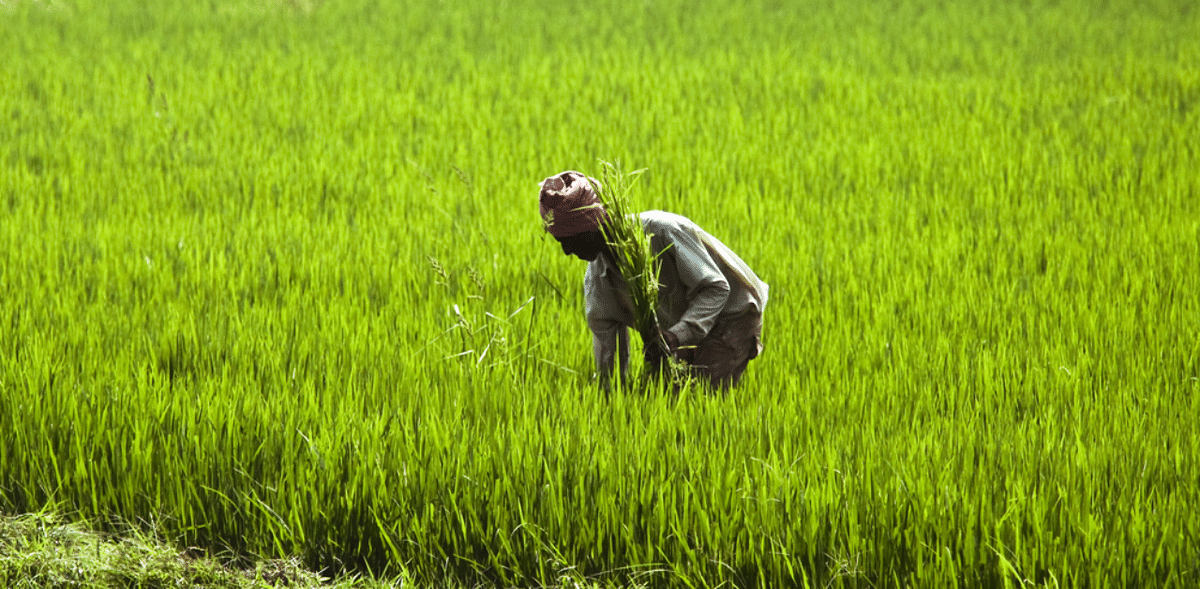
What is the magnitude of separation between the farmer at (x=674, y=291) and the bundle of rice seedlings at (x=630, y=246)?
0.04m

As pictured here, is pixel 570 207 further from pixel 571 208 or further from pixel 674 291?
pixel 674 291

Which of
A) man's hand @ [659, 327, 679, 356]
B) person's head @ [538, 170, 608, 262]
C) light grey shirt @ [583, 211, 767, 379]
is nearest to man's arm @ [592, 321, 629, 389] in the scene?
light grey shirt @ [583, 211, 767, 379]

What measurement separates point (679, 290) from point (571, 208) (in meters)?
0.50

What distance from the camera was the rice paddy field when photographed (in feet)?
6.80

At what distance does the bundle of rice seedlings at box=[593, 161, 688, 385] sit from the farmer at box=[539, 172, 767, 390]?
41mm

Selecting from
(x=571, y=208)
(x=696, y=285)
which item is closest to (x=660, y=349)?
(x=696, y=285)

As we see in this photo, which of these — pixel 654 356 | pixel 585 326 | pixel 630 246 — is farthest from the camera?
pixel 585 326

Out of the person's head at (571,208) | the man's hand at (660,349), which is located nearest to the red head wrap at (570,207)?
the person's head at (571,208)

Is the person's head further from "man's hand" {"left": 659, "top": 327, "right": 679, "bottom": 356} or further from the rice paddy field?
"man's hand" {"left": 659, "top": 327, "right": 679, "bottom": 356}

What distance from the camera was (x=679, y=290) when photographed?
262 cm

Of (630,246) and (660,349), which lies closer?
(630,246)

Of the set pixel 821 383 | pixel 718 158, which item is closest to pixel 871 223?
pixel 718 158

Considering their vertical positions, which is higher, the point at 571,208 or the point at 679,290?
the point at 571,208

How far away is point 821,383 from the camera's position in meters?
2.85
